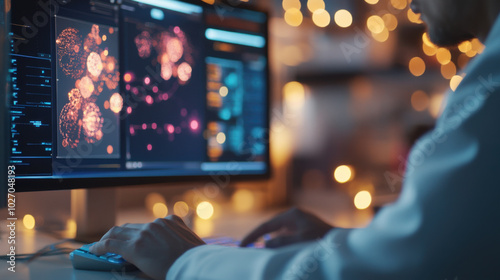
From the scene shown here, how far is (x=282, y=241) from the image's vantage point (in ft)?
2.64

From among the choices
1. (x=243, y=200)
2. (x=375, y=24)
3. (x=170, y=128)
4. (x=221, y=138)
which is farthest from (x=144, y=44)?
(x=375, y=24)

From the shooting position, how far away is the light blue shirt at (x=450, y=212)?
1.35ft

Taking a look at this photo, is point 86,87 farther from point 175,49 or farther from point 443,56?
point 443,56

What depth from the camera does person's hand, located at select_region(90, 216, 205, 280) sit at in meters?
0.59

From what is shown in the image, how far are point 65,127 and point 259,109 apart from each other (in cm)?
55

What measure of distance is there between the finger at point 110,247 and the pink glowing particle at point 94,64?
0.31m

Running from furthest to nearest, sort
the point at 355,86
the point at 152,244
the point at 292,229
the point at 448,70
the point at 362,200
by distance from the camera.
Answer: the point at 448,70
the point at 355,86
the point at 362,200
the point at 292,229
the point at 152,244

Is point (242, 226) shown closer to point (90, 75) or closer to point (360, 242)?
point (90, 75)

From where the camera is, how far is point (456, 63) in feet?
8.84

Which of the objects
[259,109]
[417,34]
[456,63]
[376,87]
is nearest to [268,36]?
[259,109]

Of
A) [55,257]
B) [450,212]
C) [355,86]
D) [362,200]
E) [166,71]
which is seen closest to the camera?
[450,212]

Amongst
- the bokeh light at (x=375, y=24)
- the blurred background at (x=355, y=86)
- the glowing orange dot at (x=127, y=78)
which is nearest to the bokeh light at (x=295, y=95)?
the blurred background at (x=355, y=86)

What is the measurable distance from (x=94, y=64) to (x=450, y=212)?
2.08ft

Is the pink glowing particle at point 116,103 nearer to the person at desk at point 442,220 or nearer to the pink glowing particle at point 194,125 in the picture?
the pink glowing particle at point 194,125
